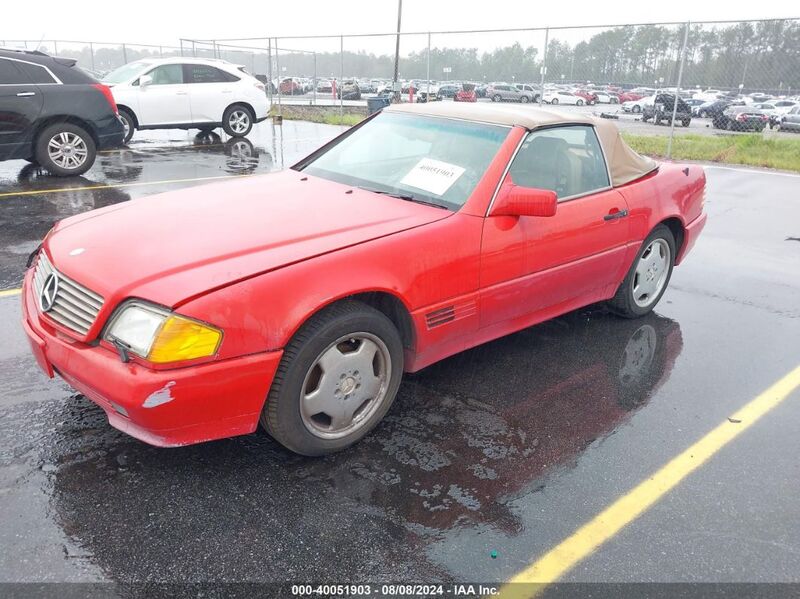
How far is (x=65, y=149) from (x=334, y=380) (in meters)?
8.03

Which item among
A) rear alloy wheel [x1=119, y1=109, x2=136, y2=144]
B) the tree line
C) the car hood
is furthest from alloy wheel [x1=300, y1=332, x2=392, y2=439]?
the tree line

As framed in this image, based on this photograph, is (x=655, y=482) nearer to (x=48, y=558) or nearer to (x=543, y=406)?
(x=543, y=406)

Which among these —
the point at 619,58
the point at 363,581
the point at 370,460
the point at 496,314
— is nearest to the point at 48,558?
the point at 363,581

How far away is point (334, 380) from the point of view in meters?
2.92

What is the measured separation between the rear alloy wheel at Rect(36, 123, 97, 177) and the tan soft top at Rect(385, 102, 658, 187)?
650 cm

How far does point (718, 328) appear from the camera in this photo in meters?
4.77

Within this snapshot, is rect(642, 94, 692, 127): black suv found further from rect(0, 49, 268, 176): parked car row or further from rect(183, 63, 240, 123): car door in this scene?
rect(0, 49, 268, 176): parked car row

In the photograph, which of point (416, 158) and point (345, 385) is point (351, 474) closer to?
point (345, 385)

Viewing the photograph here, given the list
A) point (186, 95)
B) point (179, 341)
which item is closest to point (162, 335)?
point (179, 341)

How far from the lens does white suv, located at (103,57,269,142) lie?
12.9m

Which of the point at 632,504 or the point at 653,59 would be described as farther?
the point at 653,59

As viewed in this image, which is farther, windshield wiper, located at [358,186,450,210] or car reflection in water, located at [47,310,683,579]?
windshield wiper, located at [358,186,450,210]

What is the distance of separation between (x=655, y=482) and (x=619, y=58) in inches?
712

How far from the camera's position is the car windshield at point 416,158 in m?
3.60
